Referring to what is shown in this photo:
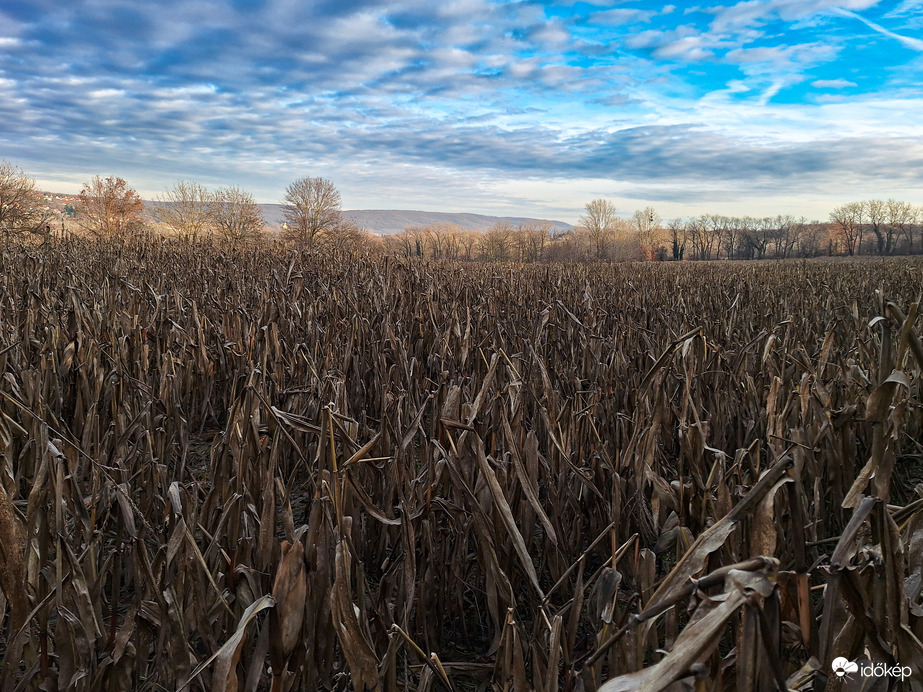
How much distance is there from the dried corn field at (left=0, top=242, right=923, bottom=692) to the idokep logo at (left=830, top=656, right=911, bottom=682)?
1 cm

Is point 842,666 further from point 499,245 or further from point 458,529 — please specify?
point 499,245

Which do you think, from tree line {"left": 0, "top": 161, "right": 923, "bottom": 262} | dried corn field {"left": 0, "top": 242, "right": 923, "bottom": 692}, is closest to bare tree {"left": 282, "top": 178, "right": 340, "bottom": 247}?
tree line {"left": 0, "top": 161, "right": 923, "bottom": 262}

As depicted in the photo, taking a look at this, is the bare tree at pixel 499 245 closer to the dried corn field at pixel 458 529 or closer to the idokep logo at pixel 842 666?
the dried corn field at pixel 458 529

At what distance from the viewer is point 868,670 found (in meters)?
0.95

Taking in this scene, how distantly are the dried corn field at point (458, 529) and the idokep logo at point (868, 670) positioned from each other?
15mm

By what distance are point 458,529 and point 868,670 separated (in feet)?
3.60

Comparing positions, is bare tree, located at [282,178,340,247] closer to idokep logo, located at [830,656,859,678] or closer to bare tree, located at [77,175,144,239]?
bare tree, located at [77,175,144,239]

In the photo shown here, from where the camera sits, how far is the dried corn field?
38.1 inches

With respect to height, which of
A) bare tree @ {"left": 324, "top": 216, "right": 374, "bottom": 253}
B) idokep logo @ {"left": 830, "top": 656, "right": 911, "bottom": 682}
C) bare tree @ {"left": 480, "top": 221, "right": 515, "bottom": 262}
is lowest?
idokep logo @ {"left": 830, "top": 656, "right": 911, "bottom": 682}

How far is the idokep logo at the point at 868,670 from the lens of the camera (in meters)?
0.95

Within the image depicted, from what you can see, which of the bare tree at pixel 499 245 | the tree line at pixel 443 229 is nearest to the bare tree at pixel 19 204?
the tree line at pixel 443 229

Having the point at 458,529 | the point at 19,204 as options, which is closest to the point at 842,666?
the point at 458,529

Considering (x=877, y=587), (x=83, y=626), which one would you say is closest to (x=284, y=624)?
(x=83, y=626)

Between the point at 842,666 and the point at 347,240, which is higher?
the point at 347,240
